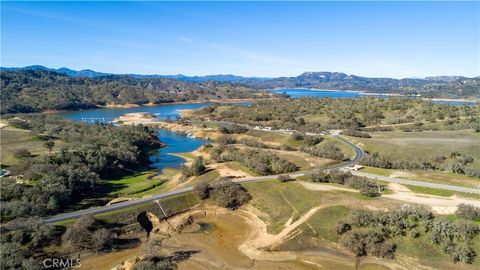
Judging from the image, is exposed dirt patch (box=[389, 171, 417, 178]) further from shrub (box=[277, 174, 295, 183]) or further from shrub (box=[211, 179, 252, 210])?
shrub (box=[211, 179, 252, 210])

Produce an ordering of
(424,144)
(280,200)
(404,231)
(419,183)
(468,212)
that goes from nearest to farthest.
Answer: (404,231)
(468,212)
(280,200)
(419,183)
(424,144)

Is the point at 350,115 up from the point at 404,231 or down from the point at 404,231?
up

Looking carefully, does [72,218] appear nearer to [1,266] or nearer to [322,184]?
[1,266]

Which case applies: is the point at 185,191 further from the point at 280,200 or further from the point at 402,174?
the point at 402,174

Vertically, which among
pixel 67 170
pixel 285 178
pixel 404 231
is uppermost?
pixel 67 170

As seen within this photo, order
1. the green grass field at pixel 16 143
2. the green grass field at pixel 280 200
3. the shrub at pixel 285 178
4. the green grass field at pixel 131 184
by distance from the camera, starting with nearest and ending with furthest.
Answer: the green grass field at pixel 280 200, the shrub at pixel 285 178, the green grass field at pixel 131 184, the green grass field at pixel 16 143

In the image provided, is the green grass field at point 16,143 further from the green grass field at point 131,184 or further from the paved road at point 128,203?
Result: the paved road at point 128,203

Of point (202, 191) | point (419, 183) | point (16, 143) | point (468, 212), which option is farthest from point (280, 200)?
point (16, 143)

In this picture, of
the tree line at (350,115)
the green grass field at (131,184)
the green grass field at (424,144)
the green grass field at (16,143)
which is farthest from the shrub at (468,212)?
the green grass field at (16,143)

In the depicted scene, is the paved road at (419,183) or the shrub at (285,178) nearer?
the paved road at (419,183)

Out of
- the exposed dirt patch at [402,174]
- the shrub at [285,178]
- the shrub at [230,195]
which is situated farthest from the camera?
the exposed dirt patch at [402,174]

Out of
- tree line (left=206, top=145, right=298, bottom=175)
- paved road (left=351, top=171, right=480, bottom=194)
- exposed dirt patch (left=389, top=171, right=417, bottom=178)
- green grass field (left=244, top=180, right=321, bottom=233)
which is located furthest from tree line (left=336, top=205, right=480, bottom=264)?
tree line (left=206, top=145, right=298, bottom=175)
